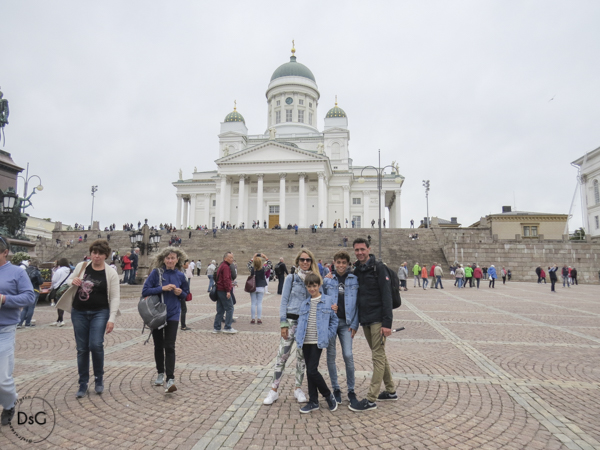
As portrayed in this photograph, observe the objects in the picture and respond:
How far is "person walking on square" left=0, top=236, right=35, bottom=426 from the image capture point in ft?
11.0

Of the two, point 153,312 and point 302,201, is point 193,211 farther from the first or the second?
point 153,312

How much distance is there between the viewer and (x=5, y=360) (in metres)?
3.37

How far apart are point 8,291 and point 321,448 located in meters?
3.11

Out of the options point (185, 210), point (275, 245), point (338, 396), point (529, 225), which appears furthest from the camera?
point (185, 210)

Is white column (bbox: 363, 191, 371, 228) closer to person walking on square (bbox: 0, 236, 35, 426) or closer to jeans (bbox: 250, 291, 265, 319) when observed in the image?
jeans (bbox: 250, 291, 265, 319)

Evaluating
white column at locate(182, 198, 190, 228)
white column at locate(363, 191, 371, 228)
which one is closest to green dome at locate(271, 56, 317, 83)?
white column at locate(363, 191, 371, 228)

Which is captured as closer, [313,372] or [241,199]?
[313,372]

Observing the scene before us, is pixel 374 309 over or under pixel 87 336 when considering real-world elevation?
over

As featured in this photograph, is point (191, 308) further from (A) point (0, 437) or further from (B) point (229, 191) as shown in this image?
(B) point (229, 191)

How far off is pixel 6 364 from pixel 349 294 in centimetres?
333

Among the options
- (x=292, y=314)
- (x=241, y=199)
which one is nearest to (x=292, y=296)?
(x=292, y=314)

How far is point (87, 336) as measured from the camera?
4383 mm

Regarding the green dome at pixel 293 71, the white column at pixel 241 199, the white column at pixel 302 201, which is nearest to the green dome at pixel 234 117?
A: the green dome at pixel 293 71

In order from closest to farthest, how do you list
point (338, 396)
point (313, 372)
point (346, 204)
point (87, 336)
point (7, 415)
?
1. point (7, 415)
2. point (313, 372)
3. point (338, 396)
4. point (87, 336)
5. point (346, 204)
